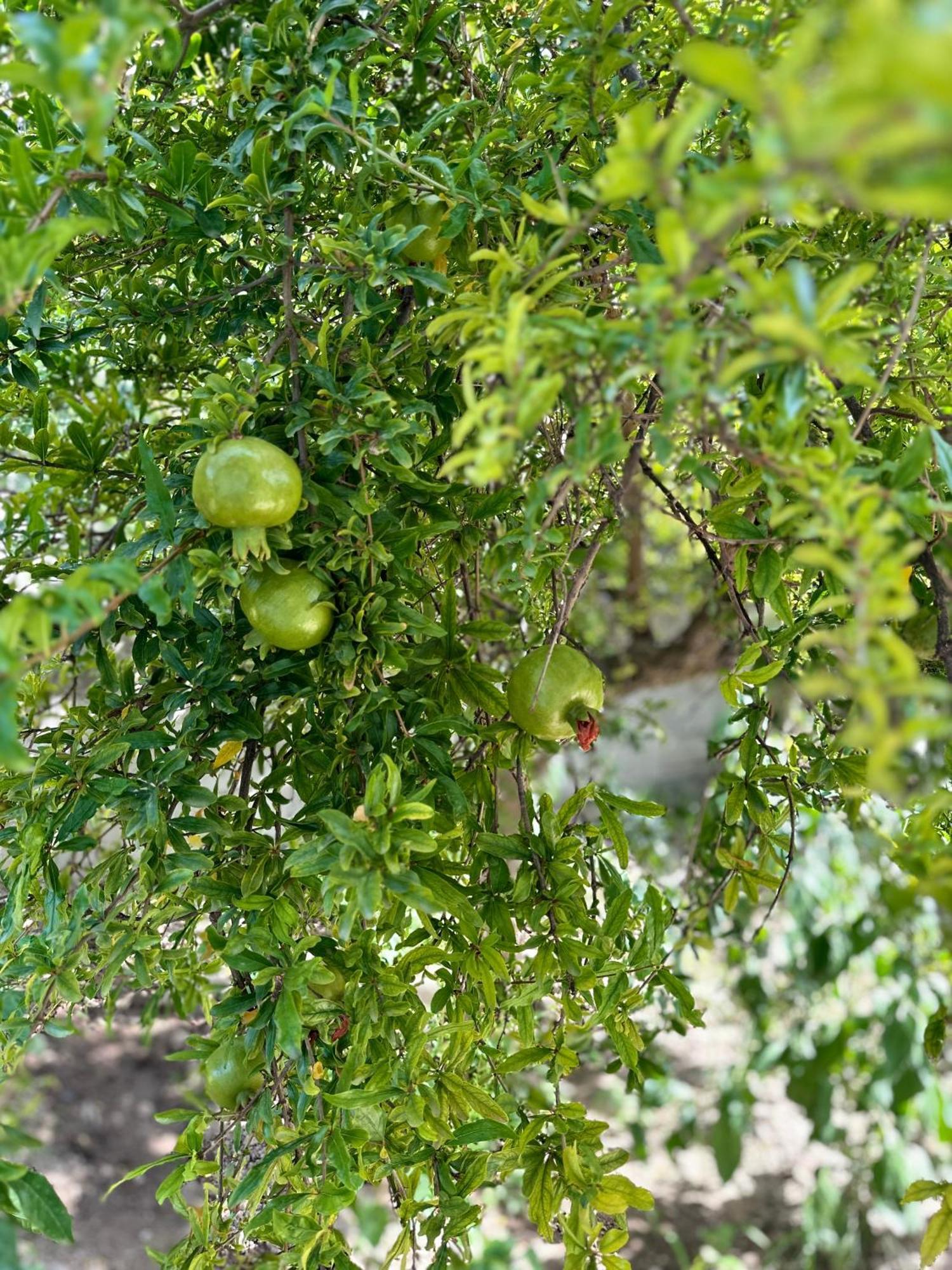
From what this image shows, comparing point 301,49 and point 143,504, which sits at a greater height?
point 301,49

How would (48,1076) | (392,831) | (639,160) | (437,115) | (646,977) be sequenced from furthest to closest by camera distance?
(48,1076), (646,977), (437,115), (392,831), (639,160)

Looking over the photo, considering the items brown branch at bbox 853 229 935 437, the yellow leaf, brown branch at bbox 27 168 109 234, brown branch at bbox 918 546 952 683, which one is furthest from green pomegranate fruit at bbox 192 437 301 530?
brown branch at bbox 918 546 952 683

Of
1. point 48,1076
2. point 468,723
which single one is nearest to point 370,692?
point 468,723

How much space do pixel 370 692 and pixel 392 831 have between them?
0.45ft

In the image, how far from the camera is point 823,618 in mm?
874

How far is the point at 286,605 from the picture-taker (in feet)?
2.34

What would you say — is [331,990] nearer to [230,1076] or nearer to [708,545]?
[230,1076]

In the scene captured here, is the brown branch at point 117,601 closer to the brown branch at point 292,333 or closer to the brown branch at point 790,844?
the brown branch at point 292,333

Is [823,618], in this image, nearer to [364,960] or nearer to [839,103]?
[364,960]

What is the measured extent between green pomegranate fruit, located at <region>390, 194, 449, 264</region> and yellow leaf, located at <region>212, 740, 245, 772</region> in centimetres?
45

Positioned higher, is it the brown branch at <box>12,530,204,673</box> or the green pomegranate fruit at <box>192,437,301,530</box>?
the green pomegranate fruit at <box>192,437,301,530</box>

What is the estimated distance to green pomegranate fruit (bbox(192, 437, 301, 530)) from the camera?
2.15ft

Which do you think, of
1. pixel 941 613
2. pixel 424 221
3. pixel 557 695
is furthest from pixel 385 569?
pixel 941 613

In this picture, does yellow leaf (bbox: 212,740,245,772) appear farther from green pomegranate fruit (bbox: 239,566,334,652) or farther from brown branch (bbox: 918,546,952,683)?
brown branch (bbox: 918,546,952,683)
